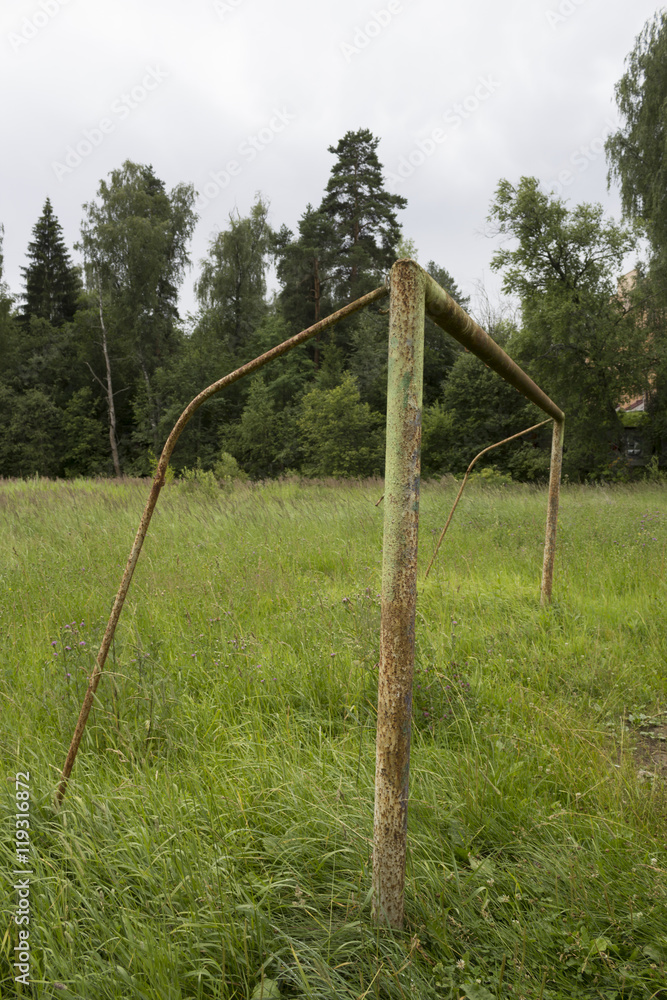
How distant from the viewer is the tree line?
61.5 feet

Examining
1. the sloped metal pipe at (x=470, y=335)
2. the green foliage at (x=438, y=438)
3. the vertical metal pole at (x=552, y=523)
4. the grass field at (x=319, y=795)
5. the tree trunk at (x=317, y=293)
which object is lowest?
the grass field at (x=319, y=795)

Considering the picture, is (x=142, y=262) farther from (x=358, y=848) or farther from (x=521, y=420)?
(x=358, y=848)

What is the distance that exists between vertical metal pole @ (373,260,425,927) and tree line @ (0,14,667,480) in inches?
716

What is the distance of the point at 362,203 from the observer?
3002cm

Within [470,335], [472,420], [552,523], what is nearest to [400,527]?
[470,335]

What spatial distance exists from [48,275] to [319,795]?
43.6m

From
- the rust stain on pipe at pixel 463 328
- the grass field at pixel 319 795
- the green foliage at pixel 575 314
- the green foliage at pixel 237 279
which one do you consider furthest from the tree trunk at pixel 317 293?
the rust stain on pipe at pixel 463 328

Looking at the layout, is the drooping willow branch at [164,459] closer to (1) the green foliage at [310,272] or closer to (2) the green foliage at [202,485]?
(2) the green foliage at [202,485]

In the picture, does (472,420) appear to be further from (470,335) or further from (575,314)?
(470,335)

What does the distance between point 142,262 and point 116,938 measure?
31552 mm

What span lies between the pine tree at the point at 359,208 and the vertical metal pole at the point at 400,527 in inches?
1194

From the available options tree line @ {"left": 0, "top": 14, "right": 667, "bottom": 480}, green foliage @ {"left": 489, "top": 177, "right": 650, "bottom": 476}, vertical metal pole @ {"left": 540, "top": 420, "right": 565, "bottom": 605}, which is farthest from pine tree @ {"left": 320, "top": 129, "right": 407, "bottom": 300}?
vertical metal pole @ {"left": 540, "top": 420, "right": 565, "bottom": 605}

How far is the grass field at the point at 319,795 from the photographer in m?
1.24

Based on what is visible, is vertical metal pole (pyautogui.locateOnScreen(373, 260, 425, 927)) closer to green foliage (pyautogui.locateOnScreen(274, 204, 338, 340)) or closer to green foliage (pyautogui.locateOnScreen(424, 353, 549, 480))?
green foliage (pyautogui.locateOnScreen(424, 353, 549, 480))
